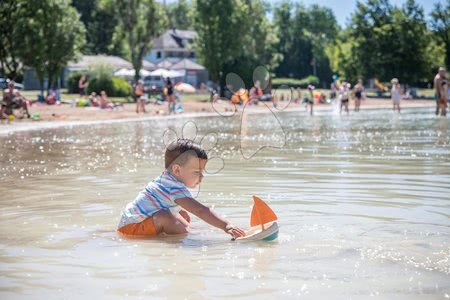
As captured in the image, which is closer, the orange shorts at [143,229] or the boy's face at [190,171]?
the boy's face at [190,171]

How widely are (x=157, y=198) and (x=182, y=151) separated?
0.48m

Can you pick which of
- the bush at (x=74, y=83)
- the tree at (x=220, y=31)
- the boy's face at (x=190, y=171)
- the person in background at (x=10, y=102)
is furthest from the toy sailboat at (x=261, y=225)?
the bush at (x=74, y=83)

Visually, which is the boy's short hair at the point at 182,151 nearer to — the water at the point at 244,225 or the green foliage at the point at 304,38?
the water at the point at 244,225

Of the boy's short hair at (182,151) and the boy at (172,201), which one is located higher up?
the boy's short hair at (182,151)

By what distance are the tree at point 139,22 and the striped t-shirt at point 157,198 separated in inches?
2169

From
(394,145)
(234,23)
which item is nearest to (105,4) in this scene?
(234,23)

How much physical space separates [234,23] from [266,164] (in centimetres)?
6047

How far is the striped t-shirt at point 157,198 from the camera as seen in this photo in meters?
7.32

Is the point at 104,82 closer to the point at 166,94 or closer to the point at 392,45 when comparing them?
the point at 166,94

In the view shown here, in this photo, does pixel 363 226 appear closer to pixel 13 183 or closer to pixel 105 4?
pixel 13 183

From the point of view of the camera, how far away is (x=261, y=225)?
23.6 ft

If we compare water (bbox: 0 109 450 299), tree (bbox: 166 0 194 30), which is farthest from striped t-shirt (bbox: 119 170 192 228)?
tree (bbox: 166 0 194 30)

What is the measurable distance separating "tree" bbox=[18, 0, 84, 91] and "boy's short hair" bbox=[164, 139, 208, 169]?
4795 cm

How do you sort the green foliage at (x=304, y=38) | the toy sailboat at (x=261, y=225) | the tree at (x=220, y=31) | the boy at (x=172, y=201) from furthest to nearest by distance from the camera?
the green foliage at (x=304, y=38), the tree at (x=220, y=31), the boy at (x=172, y=201), the toy sailboat at (x=261, y=225)
